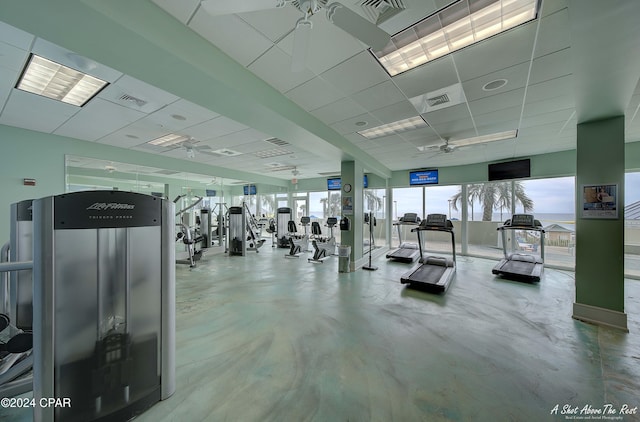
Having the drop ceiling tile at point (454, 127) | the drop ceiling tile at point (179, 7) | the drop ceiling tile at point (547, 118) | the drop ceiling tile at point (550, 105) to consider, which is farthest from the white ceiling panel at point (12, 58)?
the drop ceiling tile at point (547, 118)

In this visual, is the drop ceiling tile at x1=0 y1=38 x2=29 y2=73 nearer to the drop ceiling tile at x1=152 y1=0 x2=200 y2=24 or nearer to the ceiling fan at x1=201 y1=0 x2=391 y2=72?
the drop ceiling tile at x1=152 y1=0 x2=200 y2=24

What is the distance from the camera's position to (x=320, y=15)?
1.99 m

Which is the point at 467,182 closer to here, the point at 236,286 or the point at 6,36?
the point at 236,286

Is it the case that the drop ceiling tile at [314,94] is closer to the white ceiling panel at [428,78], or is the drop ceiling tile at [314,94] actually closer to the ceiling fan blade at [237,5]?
the white ceiling panel at [428,78]

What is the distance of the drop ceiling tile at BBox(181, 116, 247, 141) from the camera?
428 cm

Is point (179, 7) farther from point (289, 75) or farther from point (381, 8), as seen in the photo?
point (381, 8)

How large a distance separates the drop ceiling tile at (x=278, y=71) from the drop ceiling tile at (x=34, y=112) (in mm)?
3363

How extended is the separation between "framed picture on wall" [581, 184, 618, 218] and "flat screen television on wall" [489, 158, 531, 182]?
12.7 ft

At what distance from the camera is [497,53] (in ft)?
7.78

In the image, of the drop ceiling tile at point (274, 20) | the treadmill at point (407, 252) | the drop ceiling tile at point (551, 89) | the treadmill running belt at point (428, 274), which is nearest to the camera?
the drop ceiling tile at point (274, 20)

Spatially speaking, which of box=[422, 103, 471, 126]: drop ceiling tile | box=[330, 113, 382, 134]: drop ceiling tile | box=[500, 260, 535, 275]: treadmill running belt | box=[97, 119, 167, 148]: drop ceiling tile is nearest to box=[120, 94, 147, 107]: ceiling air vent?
box=[97, 119, 167, 148]: drop ceiling tile

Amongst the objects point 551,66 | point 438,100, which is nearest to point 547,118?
point 551,66

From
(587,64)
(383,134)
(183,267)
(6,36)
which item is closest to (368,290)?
(383,134)

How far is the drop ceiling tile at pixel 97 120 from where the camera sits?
3.70m
